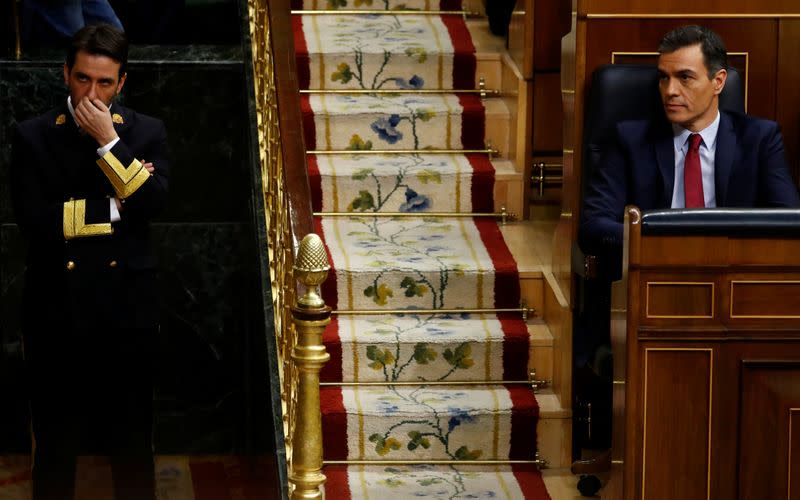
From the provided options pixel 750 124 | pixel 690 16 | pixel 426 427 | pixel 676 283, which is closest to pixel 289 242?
pixel 676 283

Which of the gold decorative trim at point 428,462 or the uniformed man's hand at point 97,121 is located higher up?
the uniformed man's hand at point 97,121

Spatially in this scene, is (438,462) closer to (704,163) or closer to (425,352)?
(425,352)

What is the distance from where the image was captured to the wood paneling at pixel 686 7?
483cm

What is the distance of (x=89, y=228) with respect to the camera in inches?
164

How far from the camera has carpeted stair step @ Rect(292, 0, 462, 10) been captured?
6.33 m

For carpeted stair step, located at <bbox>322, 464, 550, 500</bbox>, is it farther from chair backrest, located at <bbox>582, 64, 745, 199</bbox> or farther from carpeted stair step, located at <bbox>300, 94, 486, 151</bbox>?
carpeted stair step, located at <bbox>300, 94, 486, 151</bbox>

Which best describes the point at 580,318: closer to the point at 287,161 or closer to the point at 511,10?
the point at 287,161

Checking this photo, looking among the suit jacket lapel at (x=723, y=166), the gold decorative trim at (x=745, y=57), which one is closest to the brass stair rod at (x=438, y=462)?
the suit jacket lapel at (x=723, y=166)

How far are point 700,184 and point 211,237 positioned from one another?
1.94m

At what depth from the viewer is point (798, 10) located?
4.95 m

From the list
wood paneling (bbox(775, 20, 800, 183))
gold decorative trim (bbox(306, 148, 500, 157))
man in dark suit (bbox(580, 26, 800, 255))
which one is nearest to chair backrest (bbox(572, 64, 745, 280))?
man in dark suit (bbox(580, 26, 800, 255))

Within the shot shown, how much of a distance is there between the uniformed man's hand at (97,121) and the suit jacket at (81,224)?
0.04 metres

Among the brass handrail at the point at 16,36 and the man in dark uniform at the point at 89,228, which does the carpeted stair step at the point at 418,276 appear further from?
the brass handrail at the point at 16,36

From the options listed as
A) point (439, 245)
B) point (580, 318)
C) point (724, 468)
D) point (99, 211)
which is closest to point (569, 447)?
point (580, 318)
